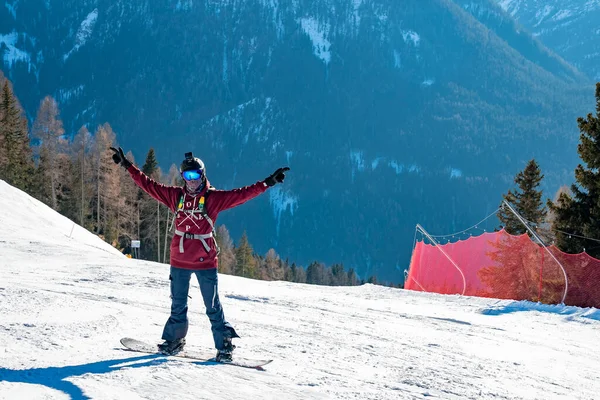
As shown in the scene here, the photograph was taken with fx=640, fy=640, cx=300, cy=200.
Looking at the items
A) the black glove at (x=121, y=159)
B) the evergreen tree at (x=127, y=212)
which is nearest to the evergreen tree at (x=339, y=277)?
the evergreen tree at (x=127, y=212)

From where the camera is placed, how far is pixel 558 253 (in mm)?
15305

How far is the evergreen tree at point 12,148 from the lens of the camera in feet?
139

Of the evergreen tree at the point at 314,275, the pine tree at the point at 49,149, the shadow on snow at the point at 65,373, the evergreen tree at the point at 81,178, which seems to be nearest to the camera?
the shadow on snow at the point at 65,373

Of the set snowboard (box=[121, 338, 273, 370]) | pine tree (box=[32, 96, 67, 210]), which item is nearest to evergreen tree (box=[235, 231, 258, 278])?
pine tree (box=[32, 96, 67, 210])

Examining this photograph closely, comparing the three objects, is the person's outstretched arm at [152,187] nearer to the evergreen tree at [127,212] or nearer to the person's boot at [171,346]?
the person's boot at [171,346]

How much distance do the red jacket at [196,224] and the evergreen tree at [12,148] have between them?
129ft

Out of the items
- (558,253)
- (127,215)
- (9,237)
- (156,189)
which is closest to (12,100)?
(127,215)

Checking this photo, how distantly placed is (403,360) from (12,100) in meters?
45.6

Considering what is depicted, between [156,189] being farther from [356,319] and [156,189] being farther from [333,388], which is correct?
[356,319]

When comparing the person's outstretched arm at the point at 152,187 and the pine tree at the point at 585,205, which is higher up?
the pine tree at the point at 585,205

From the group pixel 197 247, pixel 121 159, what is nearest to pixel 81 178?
pixel 121 159

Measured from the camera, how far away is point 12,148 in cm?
4391

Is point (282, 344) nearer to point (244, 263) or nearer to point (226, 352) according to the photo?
point (226, 352)

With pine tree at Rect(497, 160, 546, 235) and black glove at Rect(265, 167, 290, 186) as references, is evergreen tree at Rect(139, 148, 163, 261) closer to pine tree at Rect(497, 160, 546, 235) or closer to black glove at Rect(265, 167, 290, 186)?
pine tree at Rect(497, 160, 546, 235)
